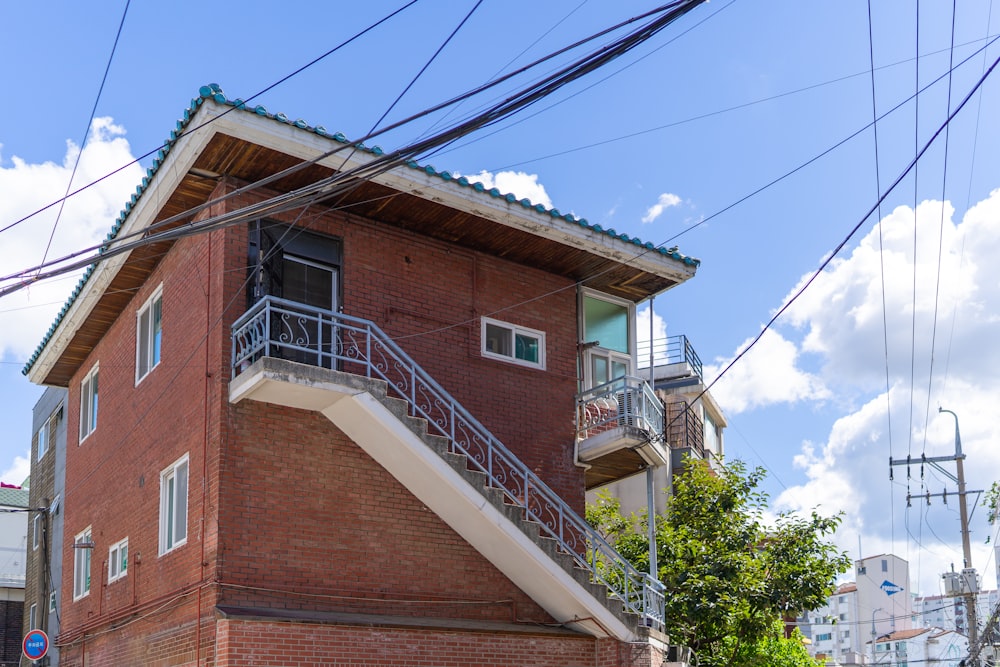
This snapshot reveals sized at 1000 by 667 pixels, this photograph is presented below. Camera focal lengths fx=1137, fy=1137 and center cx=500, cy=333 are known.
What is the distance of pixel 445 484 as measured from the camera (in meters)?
14.9

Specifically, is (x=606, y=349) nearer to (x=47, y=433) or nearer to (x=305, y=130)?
(x=305, y=130)

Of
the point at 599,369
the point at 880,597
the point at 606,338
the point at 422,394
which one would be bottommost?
the point at 880,597

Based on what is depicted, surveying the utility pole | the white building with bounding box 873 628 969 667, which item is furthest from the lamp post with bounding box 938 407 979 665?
the white building with bounding box 873 628 969 667

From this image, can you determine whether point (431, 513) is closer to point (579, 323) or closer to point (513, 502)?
point (513, 502)

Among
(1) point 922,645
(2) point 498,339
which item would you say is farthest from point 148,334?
(1) point 922,645

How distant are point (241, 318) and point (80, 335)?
7920mm

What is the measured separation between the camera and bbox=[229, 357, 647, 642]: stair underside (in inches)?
554

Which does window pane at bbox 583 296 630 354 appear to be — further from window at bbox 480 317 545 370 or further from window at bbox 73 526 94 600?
window at bbox 73 526 94 600

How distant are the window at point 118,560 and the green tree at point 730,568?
28.4ft

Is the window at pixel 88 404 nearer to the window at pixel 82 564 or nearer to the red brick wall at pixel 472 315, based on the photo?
the window at pixel 82 564

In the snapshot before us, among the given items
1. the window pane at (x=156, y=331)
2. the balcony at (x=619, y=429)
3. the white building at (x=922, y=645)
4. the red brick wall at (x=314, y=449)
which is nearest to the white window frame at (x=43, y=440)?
the red brick wall at (x=314, y=449)

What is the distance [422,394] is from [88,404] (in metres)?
8.79

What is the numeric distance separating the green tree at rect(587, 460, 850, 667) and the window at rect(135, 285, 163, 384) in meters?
9.05

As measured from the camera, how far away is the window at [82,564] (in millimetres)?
19930
